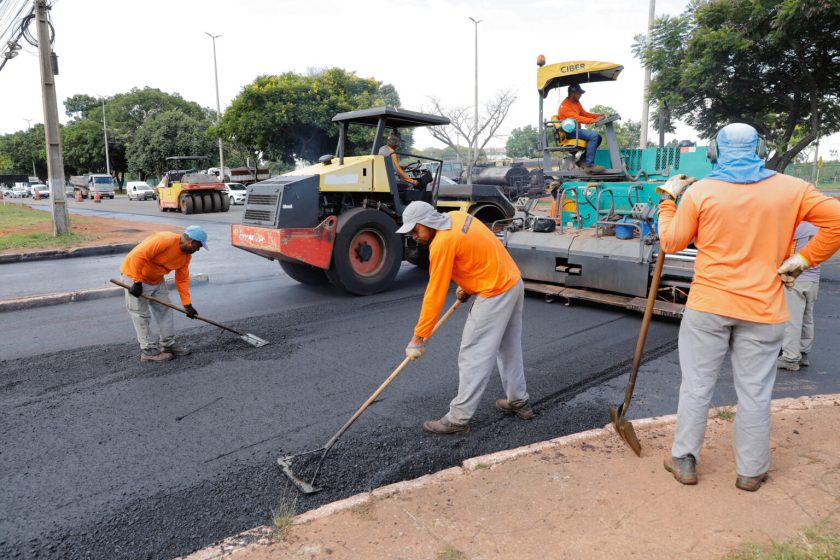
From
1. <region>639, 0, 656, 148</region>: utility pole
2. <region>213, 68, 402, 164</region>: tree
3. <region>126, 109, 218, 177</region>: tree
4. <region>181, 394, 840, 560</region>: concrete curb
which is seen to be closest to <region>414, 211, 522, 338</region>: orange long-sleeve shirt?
<region>181, 394, 840, 560</region>: concrete curb

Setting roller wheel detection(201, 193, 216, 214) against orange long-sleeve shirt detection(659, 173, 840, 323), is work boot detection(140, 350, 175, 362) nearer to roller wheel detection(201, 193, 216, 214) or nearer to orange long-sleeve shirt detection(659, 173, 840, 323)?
orange long-sleeve shirt detection(659, 173, 840, 323)

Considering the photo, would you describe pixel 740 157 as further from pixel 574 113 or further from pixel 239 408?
pixel 574 113

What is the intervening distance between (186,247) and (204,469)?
235cm

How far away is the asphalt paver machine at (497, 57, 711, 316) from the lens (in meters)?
6.32

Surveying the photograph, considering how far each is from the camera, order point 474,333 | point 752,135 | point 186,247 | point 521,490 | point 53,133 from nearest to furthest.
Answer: point 752,135 → point 521,490 → point 474,333 → point 186,247 → point 53,133

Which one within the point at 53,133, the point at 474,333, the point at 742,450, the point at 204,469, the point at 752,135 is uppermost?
the point at 53,133

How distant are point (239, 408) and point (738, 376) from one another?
3.12m

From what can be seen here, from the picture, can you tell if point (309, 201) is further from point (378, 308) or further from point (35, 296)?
point (35, 296)

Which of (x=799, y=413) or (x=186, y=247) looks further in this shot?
(x=186, y=247)

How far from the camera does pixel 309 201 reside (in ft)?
24.0

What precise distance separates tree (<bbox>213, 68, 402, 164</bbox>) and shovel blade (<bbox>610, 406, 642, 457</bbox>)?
86.5 ft

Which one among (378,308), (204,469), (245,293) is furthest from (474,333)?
(245,293)

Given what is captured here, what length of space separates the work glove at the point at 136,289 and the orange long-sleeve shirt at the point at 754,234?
4291mm

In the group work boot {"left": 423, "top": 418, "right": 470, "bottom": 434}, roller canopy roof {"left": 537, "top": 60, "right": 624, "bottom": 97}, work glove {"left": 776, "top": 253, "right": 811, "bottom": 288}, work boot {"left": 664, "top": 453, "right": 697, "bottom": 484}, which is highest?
roller canopy roof {"left": 537, "top": 60, "right": 624, "bottom": 97}
